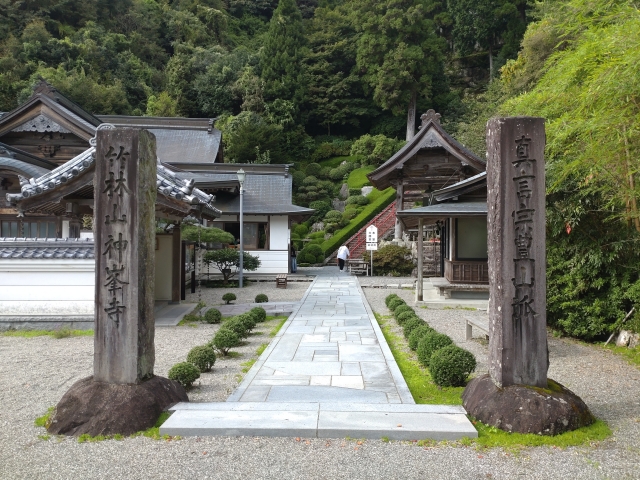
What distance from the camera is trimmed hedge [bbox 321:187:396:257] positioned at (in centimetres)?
3053

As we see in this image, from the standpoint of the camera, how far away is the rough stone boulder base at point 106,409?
14.4ft

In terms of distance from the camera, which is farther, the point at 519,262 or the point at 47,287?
the point at 47,287

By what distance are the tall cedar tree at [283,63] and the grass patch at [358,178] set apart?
872 centimetres

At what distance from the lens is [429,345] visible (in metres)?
6.81

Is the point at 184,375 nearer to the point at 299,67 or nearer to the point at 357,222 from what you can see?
the point at 357,222

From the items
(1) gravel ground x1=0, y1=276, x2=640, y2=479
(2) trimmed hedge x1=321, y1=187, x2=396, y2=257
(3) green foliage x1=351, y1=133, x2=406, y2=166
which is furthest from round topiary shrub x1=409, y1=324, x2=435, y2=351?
(3) green foliage x1=351, y1=133, x2=406, y2=166

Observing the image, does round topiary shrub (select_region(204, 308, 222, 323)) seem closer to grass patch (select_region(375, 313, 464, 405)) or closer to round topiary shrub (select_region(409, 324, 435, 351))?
grass patch (select_region(375, 313, 464, 405))

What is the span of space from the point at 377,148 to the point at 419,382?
35331 mm

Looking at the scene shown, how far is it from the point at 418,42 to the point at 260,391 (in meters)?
39.8

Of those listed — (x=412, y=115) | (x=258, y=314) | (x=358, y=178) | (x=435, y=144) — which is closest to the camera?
(x=258, y=314)

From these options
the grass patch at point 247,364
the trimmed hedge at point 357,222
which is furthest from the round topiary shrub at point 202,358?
the trimmed hedge at point 357,222

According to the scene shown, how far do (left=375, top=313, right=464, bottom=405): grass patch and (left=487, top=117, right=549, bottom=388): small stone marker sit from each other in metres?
0.97

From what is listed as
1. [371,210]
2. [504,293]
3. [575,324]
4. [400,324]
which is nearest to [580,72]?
[504,293]

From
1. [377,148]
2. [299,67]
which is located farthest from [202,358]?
[299,67]
